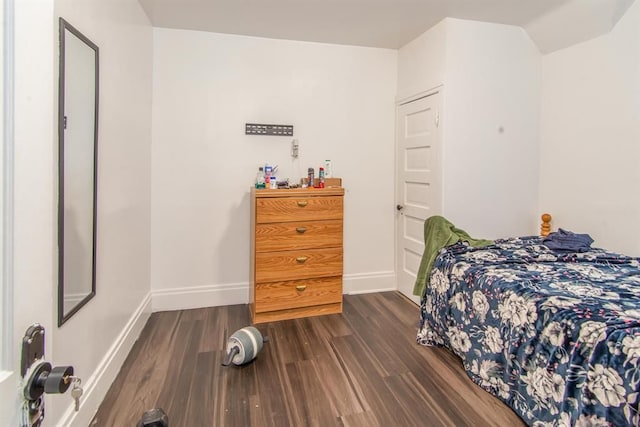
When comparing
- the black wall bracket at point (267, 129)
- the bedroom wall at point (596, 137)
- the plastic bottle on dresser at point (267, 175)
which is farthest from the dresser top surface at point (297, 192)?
the bedroom wall at point (596, 137)

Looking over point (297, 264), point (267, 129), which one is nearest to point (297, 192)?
point (297, 264)

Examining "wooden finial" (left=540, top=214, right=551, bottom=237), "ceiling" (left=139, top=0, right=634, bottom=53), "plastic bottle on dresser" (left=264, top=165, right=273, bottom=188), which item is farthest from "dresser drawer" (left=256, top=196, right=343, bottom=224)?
"wooden finial" (left=540, top=214, right=551, bottom=237)

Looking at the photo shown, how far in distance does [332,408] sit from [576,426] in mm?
1048

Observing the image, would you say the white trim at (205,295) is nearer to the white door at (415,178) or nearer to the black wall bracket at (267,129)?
the white door at (415,178)

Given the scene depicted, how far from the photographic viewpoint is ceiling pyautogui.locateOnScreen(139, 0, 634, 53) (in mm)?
2605

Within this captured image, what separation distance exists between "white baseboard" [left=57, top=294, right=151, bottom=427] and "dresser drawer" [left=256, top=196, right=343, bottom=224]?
115 cm

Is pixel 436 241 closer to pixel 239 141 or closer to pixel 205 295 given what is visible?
pixel 239 141

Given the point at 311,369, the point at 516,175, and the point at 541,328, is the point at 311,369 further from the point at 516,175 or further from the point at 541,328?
the point at 516,175

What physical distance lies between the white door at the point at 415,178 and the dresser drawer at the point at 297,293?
2.75 feet

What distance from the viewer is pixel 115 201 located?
2150 mm

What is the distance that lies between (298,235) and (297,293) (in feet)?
1.57

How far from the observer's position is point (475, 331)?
207 cm

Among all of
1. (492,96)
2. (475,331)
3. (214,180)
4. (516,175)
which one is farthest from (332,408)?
(492,96)

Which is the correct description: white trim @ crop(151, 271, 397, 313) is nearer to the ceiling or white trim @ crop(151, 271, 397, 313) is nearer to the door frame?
the door frame
